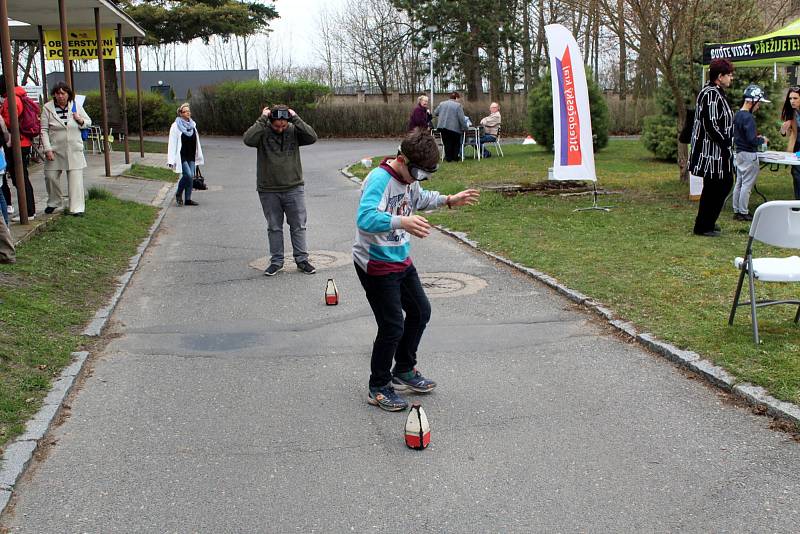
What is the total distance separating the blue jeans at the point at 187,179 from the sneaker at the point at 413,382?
37.1ft

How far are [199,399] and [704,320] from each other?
405 cm

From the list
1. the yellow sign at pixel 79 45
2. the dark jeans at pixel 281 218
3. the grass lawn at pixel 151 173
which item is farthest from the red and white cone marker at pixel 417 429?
the yellow sign at pixel 79 45

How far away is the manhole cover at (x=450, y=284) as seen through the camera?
342 inches

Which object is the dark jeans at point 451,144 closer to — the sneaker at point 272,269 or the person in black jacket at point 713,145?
the person in black jacket at point 713,145

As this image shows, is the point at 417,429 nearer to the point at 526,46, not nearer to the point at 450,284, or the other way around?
the point at 450,284

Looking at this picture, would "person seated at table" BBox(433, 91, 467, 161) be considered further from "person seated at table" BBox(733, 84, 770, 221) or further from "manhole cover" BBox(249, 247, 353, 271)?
"manhole cover" BBox(249, 247, 353, 271)

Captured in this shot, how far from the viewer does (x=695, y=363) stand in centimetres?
596

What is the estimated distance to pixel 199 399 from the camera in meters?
5.62

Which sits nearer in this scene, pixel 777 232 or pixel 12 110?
pixel 777 232

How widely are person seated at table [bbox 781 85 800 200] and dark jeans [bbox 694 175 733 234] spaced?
2059mm

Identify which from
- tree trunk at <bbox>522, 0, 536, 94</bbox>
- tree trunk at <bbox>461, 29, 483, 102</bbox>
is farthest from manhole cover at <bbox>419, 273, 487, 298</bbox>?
tree trunk at <bbox>522, 0, 536, 94</bbox>

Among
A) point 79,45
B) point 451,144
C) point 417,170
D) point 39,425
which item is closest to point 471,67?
point 451,144

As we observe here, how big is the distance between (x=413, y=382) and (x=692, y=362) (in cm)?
199

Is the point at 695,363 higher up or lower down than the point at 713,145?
lower down
